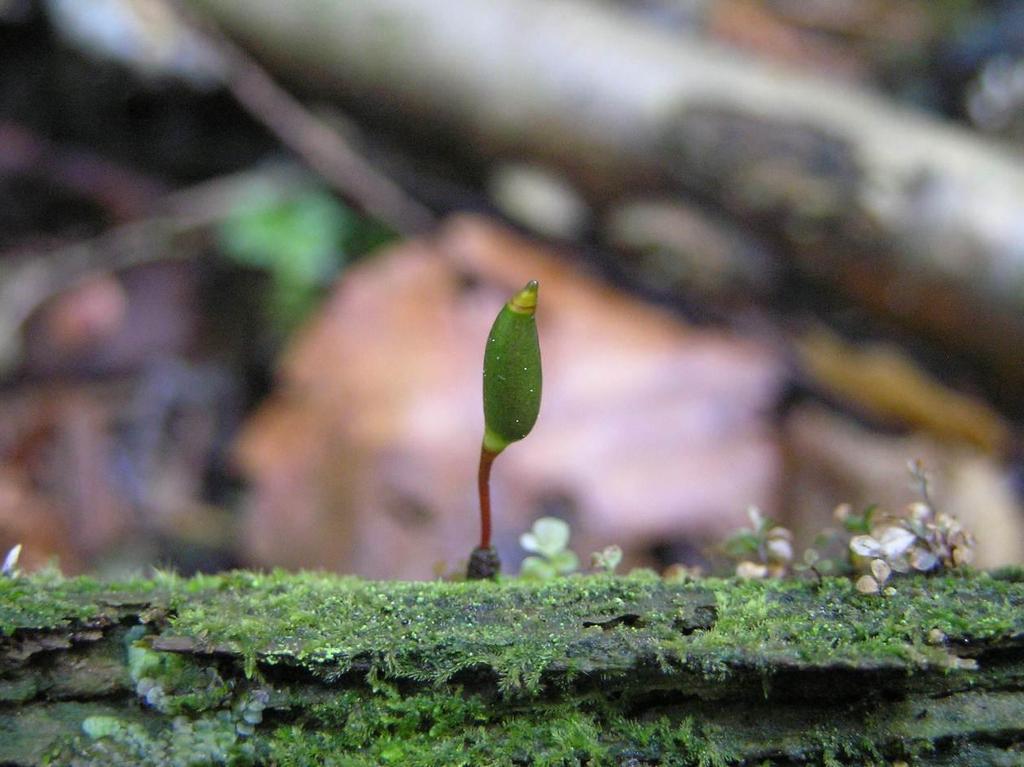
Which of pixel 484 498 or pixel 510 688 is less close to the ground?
pixel 484 498

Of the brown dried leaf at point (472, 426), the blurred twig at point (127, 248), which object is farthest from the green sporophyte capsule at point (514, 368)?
the blurred twig at point (127, 248)

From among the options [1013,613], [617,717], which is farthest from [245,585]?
[1013,613]

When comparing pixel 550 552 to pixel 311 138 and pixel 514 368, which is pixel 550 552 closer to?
pixel 514 368

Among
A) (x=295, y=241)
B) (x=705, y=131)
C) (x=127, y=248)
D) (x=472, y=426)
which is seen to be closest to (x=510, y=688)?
(x=472, y=426)

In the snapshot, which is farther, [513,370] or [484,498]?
[484,498]

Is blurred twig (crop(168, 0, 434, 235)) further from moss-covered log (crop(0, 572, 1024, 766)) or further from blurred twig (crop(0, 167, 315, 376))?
moss-covered log (crop(0, 572, 1024, 766))

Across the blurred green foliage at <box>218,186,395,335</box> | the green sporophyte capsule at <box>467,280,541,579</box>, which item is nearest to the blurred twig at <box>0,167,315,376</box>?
the blurred green foliage at <box>218,186,395,335</box>

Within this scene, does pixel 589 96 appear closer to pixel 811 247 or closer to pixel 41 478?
pixel 811 247

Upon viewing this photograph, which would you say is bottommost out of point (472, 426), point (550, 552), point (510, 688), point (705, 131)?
point (510, 688)
